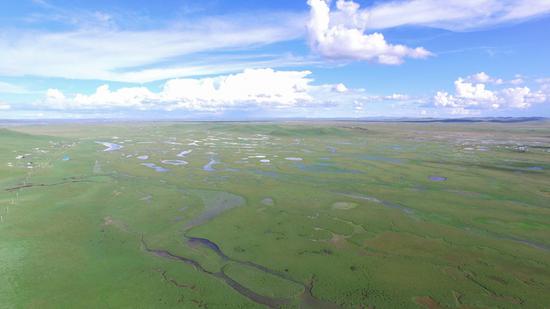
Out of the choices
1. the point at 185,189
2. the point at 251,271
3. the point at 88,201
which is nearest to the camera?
the point at 251,271

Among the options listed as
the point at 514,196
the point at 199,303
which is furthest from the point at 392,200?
the point at 199,303

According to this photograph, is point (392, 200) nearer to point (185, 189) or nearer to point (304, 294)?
point (304, 294)

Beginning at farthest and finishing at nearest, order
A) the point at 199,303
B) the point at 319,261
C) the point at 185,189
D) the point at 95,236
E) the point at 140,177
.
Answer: the point at 140,177 < the point at 185,189 < the point at 95,236 < the point at 319,261 < the point at 199,303

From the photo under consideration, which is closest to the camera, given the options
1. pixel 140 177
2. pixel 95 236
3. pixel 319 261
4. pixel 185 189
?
pixel 319 261

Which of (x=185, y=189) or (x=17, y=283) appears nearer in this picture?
(x=17, y=283)

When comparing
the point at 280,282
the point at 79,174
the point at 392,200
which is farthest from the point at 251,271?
the point at 79,174

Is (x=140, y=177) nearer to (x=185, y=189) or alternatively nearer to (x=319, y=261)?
(x=185, y=189)
